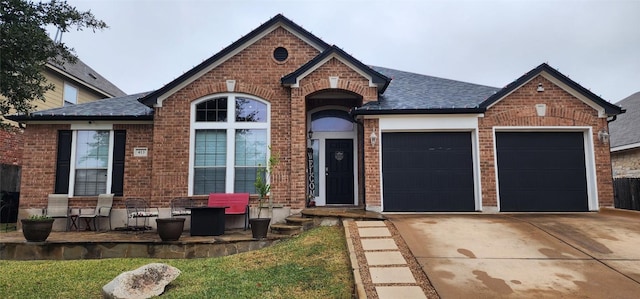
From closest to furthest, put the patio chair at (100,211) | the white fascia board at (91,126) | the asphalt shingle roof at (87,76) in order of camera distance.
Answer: the patio chair at (100,211) → the white fascia board at (91,126) → the asphalt shingle roof at (87,76)

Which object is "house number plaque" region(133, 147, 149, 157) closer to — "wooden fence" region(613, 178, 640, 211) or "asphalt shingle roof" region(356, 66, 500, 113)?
"asphalt shingle roof" region(356, 66, 500, 113)

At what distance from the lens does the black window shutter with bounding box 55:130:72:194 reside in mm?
10156

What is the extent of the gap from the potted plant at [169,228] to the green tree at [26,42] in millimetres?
3507

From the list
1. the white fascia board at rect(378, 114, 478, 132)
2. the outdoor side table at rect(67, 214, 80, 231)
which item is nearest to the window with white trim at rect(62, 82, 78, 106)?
the outdoor side table at rect(67, 214, 80, 231)

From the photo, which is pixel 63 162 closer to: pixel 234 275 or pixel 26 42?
pixel 26 42

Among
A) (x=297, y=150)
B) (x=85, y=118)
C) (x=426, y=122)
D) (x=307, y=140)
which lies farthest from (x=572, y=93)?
(x=85, y=118)

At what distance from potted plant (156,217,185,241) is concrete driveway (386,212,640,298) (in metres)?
4.90

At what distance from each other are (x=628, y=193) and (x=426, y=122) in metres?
7.89

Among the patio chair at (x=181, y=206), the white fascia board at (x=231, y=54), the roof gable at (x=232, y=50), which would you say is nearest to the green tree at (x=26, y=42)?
the roof gable at (x=232, y=50)

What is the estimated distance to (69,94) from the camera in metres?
17.0

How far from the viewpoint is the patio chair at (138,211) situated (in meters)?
9.60

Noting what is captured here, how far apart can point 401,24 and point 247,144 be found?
19954 mm

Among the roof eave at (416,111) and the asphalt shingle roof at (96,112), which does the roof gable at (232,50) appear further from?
the roof eave at (416,111)

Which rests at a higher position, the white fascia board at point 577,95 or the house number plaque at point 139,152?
the white fascia board at point 577,95
